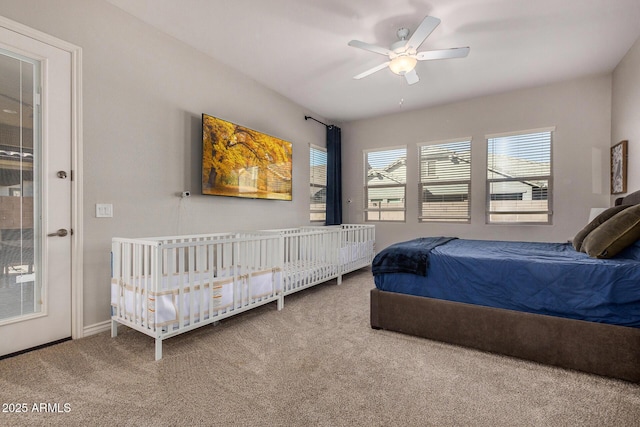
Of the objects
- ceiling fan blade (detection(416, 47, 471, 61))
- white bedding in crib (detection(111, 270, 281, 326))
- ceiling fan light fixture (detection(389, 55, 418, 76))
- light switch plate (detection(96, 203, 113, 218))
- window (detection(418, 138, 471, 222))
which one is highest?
ceiling fan blade (detection(416, 47, 471, 61))

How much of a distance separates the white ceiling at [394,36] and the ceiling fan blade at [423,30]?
26cm

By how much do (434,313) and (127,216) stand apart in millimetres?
2528

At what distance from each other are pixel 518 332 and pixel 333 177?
3.65 metres

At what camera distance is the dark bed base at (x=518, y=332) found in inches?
65.0

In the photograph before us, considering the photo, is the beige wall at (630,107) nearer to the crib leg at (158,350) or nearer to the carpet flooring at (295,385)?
the carpet flooring at (295,385)

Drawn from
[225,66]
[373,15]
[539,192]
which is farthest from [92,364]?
[539,192]

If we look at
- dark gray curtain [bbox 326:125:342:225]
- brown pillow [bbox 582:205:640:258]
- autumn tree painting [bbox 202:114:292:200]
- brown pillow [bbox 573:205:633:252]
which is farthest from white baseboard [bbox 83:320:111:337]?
brown pillow [bbox 573:205:633:252]

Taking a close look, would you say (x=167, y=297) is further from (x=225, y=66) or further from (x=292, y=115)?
(x=292, y=115)

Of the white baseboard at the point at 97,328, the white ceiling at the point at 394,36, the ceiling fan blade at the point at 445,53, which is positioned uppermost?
the white ceiling at the point at 394,36

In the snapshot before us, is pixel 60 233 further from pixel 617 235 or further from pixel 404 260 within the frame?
pixel 617 235

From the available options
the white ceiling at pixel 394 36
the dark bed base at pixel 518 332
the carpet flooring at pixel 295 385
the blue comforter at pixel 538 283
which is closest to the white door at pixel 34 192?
the carpet flooring at pixel 295 385

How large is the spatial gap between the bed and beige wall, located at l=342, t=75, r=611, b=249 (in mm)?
1733

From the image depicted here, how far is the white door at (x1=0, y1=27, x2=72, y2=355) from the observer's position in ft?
6.34

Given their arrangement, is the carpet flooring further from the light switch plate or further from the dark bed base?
the light switch plate
